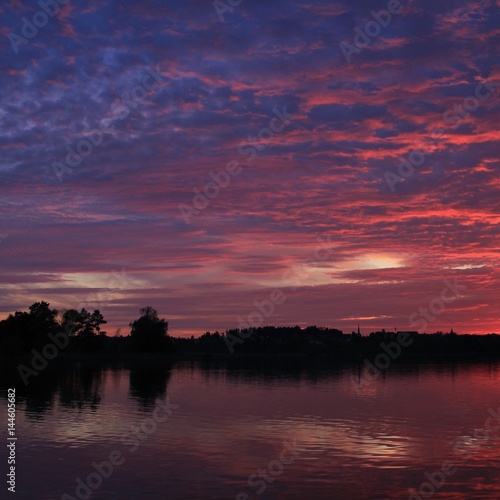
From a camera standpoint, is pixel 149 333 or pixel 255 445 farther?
pixel 149 333

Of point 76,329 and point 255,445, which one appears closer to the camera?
point 255,445

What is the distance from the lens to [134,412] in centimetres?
4794

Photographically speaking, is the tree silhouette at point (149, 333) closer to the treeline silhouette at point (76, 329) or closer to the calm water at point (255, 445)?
the treeline silhouette at point (76, 329)

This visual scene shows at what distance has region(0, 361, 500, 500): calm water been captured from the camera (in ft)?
83.3

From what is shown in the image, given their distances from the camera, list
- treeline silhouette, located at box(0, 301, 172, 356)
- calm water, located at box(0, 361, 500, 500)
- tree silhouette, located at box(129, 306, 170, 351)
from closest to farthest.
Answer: calm water, located at box(0, 361, 500, 500) < treeline silhouette, located at box(0, 301, 172, 356) < tree silhouette, located at box(129, 306, 170, 351)

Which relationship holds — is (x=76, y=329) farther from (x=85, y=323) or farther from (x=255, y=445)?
(x=255, y=445)

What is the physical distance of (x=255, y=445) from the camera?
34125 mm

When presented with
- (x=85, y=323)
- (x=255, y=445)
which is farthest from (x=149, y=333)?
(x=255, y=445)

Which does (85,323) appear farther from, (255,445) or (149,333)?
(255,445)

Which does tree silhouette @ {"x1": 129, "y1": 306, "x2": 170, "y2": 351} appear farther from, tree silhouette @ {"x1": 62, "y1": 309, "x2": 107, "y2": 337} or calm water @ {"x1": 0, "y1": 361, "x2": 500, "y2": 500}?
calm water @ {"x1": 0, "y1": 361, "x2": 500, "y2": 500}

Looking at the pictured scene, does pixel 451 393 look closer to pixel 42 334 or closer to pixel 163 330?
pixel 42 334

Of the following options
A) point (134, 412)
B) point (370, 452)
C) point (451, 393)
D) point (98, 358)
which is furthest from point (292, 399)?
point (98, 358)

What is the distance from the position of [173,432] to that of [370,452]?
38.8 ft

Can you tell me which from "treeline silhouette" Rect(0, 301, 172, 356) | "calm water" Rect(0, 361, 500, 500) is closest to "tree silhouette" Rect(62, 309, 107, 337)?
"treeline silhouette" Rect(0, 301, 172, 356)
